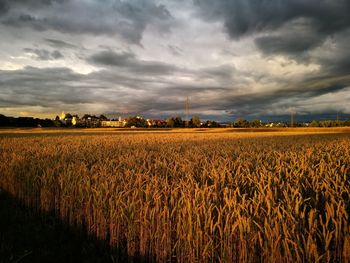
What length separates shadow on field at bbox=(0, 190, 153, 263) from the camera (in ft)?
12.0

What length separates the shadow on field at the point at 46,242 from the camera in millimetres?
3650

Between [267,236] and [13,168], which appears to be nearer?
[267,236]

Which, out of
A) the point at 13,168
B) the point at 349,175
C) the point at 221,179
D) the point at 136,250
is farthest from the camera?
the point at 13,168

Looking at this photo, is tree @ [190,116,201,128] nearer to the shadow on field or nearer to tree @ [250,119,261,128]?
tree @ [250,119,261,128]

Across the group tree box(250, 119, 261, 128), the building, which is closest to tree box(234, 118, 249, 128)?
tree box(250, 119, 261, 128)

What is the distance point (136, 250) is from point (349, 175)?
18.0 ft

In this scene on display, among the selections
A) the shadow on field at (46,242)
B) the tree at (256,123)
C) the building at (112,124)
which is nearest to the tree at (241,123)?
the tree at (256,123)

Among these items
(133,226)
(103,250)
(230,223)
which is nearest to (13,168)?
(103,250)

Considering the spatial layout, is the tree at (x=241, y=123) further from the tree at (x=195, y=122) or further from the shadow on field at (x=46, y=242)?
the shadow on field at (x=46, y=242)

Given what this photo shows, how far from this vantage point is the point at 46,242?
13.6 feet

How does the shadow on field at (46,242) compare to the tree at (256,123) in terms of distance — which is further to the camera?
the tree at (256,123)

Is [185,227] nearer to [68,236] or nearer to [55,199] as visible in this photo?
[68,236]

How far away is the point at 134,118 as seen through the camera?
9744 cm

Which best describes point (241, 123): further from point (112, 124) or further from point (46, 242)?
point (46, 242)
